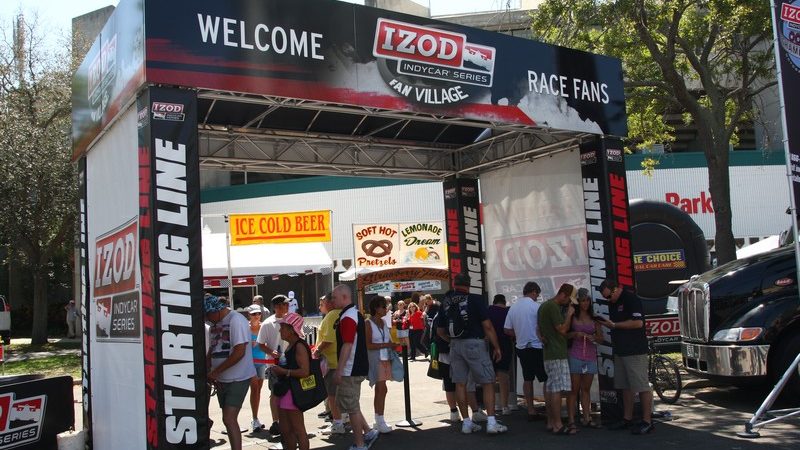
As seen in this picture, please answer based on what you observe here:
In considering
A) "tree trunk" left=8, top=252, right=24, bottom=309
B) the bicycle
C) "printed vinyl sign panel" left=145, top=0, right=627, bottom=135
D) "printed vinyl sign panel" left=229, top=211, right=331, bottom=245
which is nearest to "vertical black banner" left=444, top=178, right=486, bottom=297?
the bicycle

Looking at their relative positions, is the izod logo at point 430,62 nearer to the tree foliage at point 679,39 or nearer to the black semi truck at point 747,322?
the black semi truck at point 747,322

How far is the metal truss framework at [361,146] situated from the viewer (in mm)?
9820

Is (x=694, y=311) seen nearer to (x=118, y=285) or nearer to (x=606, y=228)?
(x=606, y=228)

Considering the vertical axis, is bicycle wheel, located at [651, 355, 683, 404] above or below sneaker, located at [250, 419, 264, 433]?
above

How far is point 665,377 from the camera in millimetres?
10742

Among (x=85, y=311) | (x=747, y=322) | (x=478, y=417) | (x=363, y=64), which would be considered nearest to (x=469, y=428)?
(x=478, y=417)

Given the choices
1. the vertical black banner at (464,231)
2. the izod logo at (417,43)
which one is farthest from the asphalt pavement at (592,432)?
the izod logo at (417,43)

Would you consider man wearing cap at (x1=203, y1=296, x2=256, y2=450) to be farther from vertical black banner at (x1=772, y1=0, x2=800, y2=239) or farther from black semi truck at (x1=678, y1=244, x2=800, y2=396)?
black semi truck at (x1=678, y1=244, x2=800, y2=396)

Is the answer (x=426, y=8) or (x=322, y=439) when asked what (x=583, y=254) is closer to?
(x=322, y=439)

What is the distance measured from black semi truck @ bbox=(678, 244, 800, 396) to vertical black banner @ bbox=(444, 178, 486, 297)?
3395mm

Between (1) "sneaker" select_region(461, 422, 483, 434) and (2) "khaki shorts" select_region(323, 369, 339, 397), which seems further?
(2) "khaki shorts" select_region(323, 369, 339, 397)

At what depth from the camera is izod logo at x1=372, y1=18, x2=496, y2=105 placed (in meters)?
8.14

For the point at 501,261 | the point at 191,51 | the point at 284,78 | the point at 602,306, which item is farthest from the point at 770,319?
the point at 191,51

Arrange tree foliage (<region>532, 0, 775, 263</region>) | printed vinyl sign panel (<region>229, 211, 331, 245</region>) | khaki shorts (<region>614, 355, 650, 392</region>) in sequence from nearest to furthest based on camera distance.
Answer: khaki shorts (<region>614, 355, 650, 392</region>) < tree foliage (<region>532, 0, 775, 263</region>) < printed vinyl sign panel (<region>229, 211, 331, 245</region>)
